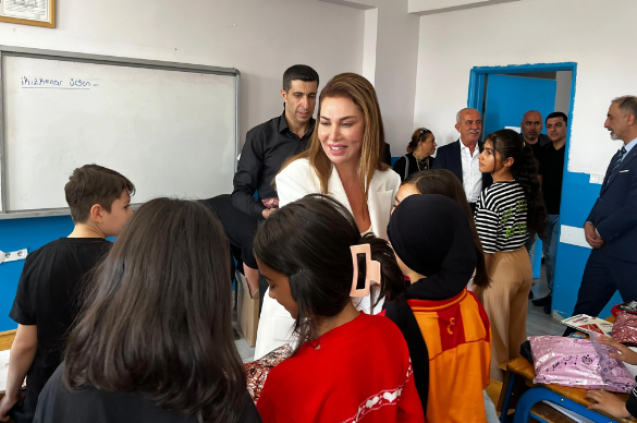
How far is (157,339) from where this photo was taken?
2.23 feet

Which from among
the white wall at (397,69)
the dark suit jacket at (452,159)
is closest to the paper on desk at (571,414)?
the dark suit jacket at (452,159)

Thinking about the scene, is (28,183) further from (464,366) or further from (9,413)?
(464,366)

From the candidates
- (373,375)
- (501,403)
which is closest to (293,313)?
(373,375)

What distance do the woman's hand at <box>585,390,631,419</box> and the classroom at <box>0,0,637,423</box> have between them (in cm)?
3

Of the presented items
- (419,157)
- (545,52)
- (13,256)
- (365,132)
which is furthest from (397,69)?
(13,256)

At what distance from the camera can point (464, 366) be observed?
4.20 ft

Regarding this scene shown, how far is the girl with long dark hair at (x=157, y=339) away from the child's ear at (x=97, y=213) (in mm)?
935

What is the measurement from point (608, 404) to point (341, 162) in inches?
49.0

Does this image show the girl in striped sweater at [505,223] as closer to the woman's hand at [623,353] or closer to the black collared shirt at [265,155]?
the woman's hand at [623,353]

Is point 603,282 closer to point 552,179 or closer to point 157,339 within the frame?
point 552,179

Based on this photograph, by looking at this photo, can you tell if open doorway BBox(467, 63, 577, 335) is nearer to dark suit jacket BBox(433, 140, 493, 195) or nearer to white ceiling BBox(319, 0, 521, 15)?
white ceiling BBox(319, 0, 521, 15)

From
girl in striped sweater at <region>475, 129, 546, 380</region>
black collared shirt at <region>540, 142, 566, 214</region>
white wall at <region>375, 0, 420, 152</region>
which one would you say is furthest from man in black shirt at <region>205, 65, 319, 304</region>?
black collared shirt at <region>540, 142, 566, 214</region>

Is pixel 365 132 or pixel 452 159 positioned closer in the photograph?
pixel 365 132

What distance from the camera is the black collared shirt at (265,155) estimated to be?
289 cm
